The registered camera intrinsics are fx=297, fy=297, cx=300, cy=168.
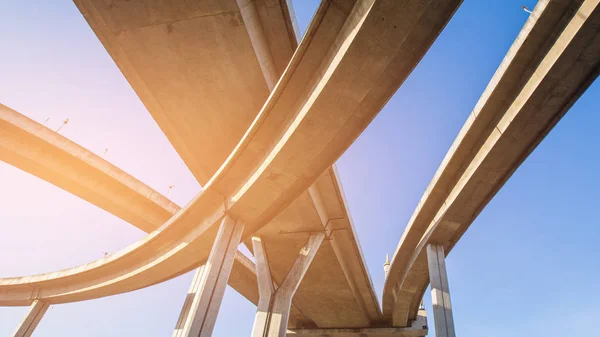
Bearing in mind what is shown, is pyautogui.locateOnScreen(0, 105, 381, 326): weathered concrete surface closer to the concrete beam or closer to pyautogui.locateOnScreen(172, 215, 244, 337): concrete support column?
pyautogui.locateOnScreen(172, 215, 244, 337): concrete support column

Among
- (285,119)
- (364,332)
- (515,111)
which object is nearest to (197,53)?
(285,119)

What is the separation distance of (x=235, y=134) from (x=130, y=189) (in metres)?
7.87

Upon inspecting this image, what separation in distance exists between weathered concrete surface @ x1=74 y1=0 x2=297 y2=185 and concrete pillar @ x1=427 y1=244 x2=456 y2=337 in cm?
1021

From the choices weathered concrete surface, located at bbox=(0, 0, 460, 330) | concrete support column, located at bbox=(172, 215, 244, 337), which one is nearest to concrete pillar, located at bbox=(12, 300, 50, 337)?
weathered concrete surface, located at bbox=(0, 0, 460, 330)

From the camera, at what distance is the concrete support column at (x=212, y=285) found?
8.43 meters

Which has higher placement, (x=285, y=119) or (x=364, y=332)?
(x=285, y=119)

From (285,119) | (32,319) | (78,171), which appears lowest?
(32,319)

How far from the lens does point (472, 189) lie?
10.7 m

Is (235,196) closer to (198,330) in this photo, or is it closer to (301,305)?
(198,330)

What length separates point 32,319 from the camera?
20250mm

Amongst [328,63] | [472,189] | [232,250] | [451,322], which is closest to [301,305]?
[451,322]

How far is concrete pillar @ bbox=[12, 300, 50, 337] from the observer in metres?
19.4

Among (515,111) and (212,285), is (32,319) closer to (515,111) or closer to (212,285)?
(212,285)

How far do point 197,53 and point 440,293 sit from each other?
13.1 metres
